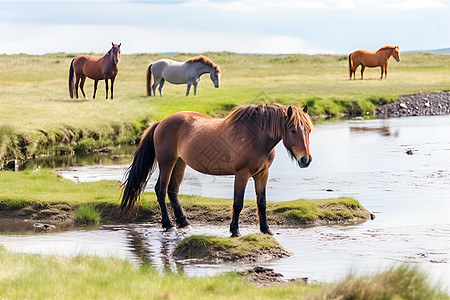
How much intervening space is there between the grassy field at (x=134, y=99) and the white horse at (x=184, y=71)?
2.93 feet

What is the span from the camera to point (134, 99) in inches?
1586

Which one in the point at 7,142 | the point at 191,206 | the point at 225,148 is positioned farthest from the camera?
the point at 7,142

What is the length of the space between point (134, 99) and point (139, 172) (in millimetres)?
26272

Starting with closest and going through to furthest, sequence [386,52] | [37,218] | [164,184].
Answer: [164,184], [37,218], [386,52]

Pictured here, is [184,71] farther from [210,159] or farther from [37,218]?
[210,159]

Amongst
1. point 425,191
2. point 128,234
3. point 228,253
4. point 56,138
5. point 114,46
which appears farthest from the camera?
point 114,46

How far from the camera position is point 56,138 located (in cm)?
2869

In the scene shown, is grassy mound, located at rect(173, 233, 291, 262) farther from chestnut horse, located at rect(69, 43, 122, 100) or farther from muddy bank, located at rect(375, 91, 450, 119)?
muddy bank, located at rect(375, 91, 450, 119)

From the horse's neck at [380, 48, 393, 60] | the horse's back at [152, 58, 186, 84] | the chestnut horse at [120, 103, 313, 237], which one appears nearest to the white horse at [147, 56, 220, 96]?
the horse's back at [152, 58, 186, 84]

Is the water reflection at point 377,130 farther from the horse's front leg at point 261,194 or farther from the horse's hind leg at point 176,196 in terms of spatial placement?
the horse's front leg at point 261,194

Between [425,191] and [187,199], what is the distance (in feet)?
20.4

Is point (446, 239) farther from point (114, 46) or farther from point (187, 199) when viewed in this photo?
point (114, 46)

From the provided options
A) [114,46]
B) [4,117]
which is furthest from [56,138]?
[114,46]

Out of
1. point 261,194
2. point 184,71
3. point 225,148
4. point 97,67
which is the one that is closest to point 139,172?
point 225,148
